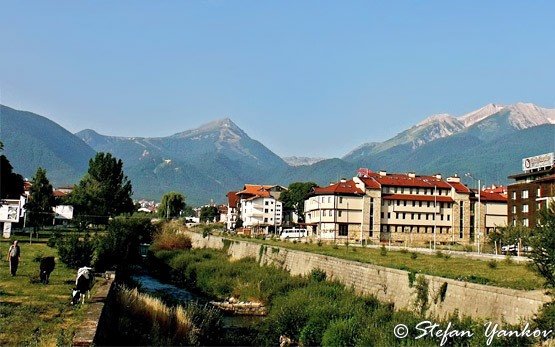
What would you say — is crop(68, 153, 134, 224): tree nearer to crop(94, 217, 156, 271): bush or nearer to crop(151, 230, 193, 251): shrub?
crop(94, 217, 156, 271): bush

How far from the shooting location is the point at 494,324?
19.4 meters

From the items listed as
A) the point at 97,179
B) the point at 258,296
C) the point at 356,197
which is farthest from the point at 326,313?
the point at 97,179

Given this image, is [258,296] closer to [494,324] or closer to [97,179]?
[494,324]

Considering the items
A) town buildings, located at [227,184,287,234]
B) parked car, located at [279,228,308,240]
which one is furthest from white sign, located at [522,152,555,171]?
town buildings, located at [227,184,287,234]

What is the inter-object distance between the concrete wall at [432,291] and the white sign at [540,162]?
58.2 meters

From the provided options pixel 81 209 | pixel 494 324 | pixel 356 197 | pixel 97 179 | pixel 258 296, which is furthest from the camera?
pixel 97 179

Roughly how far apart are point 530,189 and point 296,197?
71340mm

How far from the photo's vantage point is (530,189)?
84375mm

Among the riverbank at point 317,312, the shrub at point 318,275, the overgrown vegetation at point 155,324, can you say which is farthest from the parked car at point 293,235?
the overgrown vegetation at point 155,324

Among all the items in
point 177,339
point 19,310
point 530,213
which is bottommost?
point 177,339

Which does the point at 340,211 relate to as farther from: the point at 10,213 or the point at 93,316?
the point at 93,316

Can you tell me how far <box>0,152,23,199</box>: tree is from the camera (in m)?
76.3

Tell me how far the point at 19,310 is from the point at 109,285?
6.95 m

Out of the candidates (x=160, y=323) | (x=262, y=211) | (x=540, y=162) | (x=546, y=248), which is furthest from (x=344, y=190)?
(x=546, y=248)
